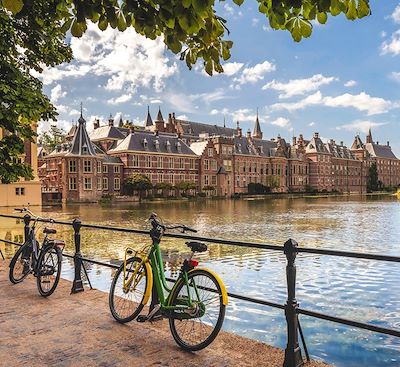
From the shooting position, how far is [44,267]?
6.49 m

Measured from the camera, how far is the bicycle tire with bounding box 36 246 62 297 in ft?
20.6

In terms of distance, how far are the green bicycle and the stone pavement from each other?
0.46 feet

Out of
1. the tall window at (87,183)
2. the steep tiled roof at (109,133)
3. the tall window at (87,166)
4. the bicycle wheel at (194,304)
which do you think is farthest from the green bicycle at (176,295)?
the steep tiled roof at (109,133)

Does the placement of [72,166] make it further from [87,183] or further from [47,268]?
[47,268]

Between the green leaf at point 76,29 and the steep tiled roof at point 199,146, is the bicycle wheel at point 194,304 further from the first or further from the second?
the steep tiled roof at point 199,146

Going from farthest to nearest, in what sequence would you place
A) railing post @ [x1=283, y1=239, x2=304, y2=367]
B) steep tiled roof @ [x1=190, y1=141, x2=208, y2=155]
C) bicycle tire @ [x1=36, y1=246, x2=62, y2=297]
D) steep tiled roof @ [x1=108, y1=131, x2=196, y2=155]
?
1. steep tiled roof @ [x1=190, y1=141, x2=208, y2=155]
2. steep tiled roof @ [x1=108, y1=131, x2=196, y2=155]
3. bicycle tire @ [x1=36, y1=246, x2=62, y2=297]
4. railing post @ [x1=283, y1=239, x2=304, y2=367]

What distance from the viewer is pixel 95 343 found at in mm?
4418

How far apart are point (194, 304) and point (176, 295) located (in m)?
0.25

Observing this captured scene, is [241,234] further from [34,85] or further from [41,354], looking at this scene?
[41,354]

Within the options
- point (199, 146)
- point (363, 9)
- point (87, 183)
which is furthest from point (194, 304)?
point (199, 146)

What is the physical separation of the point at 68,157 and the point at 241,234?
135 feet

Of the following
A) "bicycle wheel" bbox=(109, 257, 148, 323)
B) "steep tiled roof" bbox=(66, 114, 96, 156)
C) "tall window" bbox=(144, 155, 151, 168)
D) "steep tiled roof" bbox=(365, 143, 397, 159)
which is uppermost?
"steep tiled roof" bbox=(365, 143, 397, 159)

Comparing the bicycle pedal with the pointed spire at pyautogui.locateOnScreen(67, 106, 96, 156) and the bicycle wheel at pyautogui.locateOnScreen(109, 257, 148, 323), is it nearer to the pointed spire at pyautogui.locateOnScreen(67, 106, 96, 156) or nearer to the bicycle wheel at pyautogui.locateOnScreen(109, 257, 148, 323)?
the bicycle wheel at pyautogui.locateOnScreen(109, 257, 148, 323)

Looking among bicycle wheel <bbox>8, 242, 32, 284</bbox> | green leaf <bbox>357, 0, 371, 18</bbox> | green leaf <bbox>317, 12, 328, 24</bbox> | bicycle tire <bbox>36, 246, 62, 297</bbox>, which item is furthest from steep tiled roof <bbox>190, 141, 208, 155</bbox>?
green leaf <bbox>357, 0, 371, 18</bbox>
